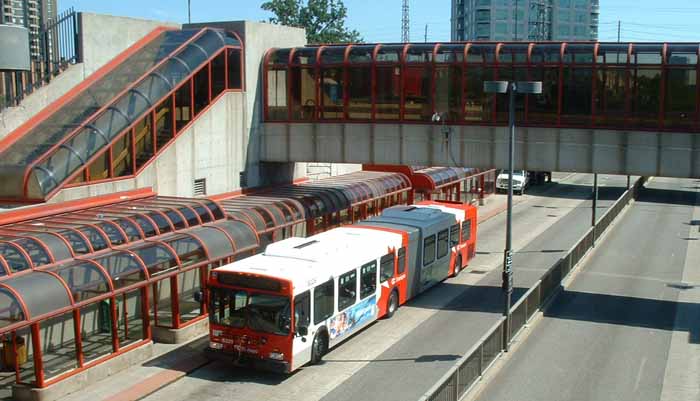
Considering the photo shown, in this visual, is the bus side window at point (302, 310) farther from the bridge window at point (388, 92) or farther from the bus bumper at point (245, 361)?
the bridge window at point (388, 92)

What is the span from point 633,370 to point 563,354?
1.94 meters

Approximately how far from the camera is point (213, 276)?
19.4 meters

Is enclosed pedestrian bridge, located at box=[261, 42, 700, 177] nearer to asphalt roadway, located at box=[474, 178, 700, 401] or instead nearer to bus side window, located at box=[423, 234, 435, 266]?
bus side window, located at box=[423, 234, 435, 266]

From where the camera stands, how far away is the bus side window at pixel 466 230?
31734 mm

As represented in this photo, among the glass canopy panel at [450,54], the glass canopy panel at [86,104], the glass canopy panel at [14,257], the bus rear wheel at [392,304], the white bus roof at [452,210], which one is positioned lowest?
the bus rear wheel at [392,304]

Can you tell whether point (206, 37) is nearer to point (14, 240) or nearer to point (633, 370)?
point (14, 240)

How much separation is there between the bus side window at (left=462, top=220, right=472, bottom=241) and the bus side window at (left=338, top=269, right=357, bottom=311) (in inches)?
427

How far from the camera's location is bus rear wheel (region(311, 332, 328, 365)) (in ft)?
64.7

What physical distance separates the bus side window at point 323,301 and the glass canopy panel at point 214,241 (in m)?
4.02

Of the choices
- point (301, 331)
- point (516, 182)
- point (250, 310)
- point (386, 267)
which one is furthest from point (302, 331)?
point (516, 182)

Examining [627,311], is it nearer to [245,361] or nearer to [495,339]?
[495,339]

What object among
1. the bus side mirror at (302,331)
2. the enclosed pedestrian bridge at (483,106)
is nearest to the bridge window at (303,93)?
the enclosed pedestrian bridge at (483,106)

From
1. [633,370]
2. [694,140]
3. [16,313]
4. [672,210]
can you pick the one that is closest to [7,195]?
[16,313]

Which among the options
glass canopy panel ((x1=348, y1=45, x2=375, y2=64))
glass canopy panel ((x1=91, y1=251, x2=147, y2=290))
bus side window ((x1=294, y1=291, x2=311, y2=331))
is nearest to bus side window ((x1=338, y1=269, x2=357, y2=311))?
bus side window ((x1=294, y1=291, x2=311, y2=331))
